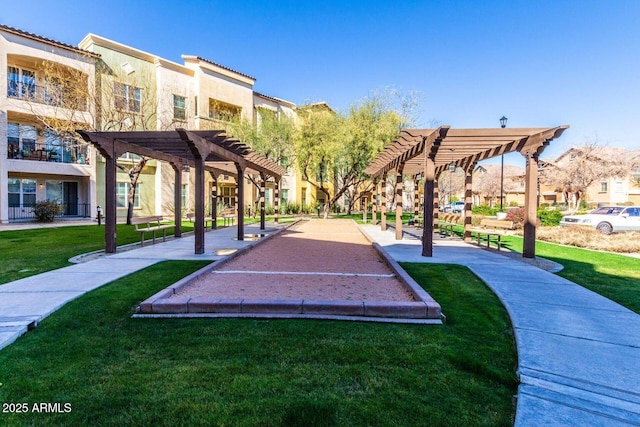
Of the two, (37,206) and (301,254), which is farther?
(37,206)

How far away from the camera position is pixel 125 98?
66.6 ft

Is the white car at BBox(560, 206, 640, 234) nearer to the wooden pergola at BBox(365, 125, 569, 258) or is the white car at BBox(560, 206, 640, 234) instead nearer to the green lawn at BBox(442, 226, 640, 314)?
the green lawn at BBox(442, 226, 640, 314)

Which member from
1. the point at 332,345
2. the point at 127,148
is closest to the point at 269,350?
the point at 332,345

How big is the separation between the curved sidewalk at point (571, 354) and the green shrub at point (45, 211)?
22893 mm

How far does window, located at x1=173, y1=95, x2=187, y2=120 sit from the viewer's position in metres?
25.4

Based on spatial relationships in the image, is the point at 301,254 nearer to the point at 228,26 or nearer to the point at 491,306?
the point at 491,306

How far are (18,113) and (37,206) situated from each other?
17.2 feet

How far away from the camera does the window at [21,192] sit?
67.5 feet

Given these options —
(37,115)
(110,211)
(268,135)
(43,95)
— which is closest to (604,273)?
(110,211)

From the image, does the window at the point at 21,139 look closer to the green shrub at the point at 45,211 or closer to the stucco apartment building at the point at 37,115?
the stucco apartment building at the point at 37,115

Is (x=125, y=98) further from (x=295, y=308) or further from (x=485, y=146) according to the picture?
(x=295, y=308)

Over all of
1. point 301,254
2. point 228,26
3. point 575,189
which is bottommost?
point 301,254

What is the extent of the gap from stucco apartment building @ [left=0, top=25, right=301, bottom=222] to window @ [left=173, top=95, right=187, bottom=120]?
0.24 feet

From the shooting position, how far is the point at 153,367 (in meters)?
3.16
